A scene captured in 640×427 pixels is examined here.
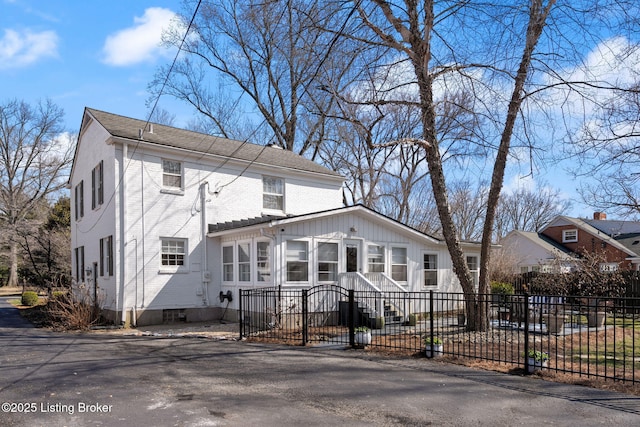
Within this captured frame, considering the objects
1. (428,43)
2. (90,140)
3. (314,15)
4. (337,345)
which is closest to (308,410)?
(337,345)

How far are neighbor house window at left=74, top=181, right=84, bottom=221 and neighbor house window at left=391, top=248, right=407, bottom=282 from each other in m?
13.4

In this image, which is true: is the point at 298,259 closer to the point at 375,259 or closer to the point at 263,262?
the point at 263,262

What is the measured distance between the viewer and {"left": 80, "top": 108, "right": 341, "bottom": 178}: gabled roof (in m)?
16.6

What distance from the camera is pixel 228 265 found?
16969 millimetres

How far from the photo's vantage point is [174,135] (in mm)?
18797

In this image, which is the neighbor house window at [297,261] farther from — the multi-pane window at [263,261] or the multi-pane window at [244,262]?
the multi-pane window at [244,262]

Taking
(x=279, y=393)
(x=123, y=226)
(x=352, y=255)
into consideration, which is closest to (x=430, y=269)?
(x=352, y=255)

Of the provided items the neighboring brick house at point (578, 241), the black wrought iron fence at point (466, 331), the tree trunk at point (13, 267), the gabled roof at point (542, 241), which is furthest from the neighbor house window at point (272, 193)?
the tree trunk at point (13, 267)

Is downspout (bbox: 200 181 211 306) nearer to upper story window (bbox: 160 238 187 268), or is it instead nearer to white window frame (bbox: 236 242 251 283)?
upper story window (bbox: 160 238 187 268)

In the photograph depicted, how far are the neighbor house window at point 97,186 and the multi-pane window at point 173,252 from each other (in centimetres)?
316

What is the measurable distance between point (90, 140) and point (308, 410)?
662 inches

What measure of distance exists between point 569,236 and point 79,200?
3605 centimetres

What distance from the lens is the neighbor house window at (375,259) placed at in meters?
17.1

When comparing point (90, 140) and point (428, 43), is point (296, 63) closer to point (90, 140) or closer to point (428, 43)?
point (428, 43)
